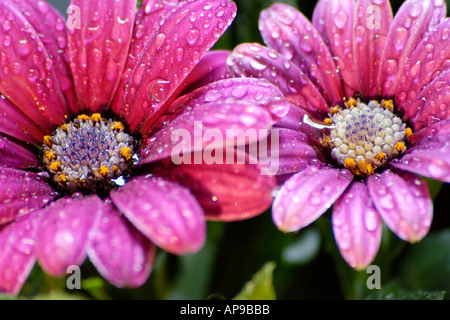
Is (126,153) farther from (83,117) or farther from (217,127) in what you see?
(217,127)

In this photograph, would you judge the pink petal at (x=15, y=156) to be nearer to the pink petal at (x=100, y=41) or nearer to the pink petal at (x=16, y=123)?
the pink petal at (x=16, y=123)

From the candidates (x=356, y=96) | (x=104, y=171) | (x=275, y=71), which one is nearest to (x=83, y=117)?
(x=104, y=171)

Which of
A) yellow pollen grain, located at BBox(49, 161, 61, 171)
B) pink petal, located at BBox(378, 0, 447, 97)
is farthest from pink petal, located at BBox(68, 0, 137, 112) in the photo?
pink petal, located at BBox(378, 0, 447, 97)

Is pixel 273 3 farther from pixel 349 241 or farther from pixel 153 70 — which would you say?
pixel 349 241

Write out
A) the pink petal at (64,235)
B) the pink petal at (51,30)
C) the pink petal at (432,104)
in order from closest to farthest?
the pink petal at (64,235)
the pink petal at (432,104)
the pink petal at (51,30)

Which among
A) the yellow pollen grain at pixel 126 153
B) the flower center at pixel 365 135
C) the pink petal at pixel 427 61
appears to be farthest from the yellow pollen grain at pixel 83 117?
the pink petal at pixel 427 61

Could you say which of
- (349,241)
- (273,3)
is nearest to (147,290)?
(349,241)
